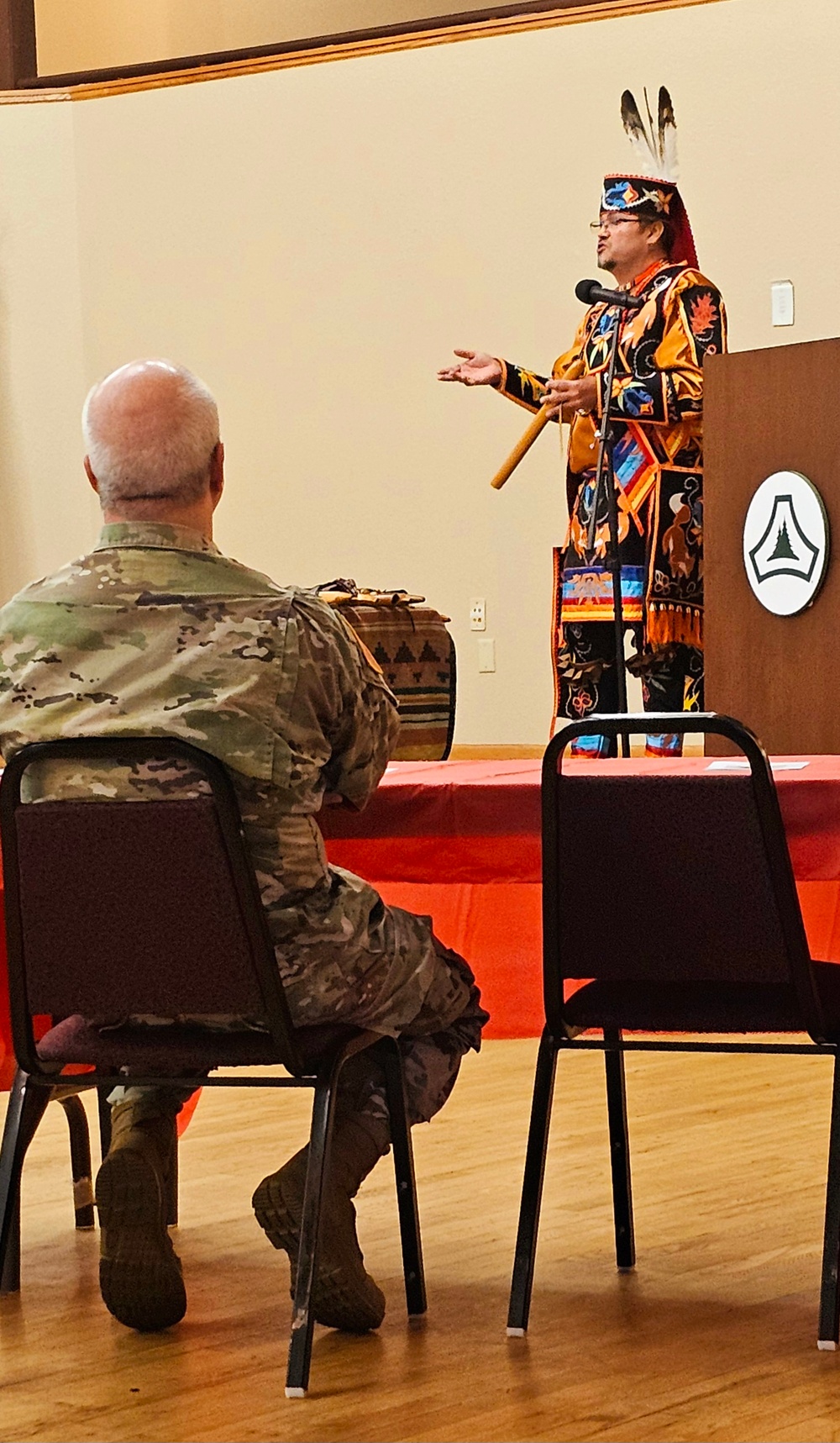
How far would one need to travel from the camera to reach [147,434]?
194cm

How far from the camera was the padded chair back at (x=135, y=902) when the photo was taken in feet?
5.89

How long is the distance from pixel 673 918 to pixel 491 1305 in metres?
0.53

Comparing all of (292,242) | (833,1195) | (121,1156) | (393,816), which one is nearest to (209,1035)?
(121,1156)

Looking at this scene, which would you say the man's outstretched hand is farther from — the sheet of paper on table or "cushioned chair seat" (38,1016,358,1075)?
"cushioned chair seat" (38,1016,358,1075)

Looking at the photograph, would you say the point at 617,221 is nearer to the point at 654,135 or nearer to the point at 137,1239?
the point at 654,135

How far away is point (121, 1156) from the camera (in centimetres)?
201

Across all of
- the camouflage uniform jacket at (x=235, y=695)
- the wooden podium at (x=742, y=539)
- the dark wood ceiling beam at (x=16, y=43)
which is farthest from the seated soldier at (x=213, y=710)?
the dark wood ceiling beam at (x=16, y=43)

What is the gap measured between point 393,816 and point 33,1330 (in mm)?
684

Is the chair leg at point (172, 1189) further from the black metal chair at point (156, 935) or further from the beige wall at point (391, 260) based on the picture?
the beige wall at point (391, 260)

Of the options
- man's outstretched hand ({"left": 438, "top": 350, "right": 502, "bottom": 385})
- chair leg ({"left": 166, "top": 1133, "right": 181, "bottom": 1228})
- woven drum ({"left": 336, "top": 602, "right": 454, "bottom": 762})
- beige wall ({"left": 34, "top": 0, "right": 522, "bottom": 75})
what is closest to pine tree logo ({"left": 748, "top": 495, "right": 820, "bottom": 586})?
man's outstretched hand ({"left": 438, "top": 350, "right": 502, "bottom": 385})

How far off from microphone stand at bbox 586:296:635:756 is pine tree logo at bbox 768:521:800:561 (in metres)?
0.50

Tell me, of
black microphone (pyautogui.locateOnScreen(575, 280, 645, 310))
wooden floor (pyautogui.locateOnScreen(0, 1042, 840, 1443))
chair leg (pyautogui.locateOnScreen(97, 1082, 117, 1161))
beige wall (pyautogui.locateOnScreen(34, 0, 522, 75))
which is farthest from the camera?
beige wall (pyautogui.locateOnScreen(34, 0, 522, 75))

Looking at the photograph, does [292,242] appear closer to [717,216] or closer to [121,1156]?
[717,216]

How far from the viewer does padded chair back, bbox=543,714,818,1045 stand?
6.12ft
